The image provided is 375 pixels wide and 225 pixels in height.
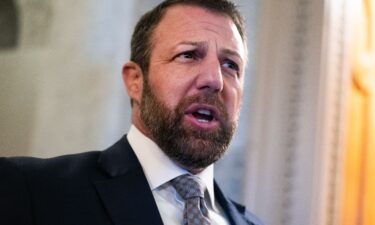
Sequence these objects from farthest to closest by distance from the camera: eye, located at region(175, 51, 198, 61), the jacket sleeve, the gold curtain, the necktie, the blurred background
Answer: the gold curtain → the blurred background → eye, located at region(175, 51, 198, 61) → the necktie → the jacket sleeve

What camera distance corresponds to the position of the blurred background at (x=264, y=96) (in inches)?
54.2

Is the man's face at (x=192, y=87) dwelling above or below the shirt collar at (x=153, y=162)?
above

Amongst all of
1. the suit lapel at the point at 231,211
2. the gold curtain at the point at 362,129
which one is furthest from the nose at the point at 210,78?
the gold curtain at the point at 362,129

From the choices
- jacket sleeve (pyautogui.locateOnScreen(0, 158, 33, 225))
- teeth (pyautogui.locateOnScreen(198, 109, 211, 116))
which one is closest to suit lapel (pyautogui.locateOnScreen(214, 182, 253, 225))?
teeth (pyautogui.locateOnScreen(198, 109, 211, 116))

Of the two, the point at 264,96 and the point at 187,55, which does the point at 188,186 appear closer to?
the point at 187,55

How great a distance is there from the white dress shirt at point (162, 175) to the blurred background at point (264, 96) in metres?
0.40

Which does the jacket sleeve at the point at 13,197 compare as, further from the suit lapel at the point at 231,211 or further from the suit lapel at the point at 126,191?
the suit lapel at the point at 231,211

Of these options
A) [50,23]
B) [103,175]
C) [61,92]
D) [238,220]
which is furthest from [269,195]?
[50,23]

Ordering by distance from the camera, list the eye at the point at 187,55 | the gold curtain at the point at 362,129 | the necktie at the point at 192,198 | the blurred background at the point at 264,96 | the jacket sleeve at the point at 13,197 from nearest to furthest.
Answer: the jacket sleeve at the point at 13,197 → the necktie at the point at 192,198 → the eye at the point at 187,55 → the blurred background at the point at 264,96 → the gold curtain at the point at 362,129

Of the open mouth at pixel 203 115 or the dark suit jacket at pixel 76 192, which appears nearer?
the dark suit jacket at pixel 76 192

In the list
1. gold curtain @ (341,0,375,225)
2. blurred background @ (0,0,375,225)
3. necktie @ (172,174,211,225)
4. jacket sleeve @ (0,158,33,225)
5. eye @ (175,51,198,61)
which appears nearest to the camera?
jacket sleeve @ (0,158,33,225)

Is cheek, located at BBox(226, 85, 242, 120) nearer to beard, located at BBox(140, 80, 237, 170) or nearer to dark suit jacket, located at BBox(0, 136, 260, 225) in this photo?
beard, located at BBox(140, 80, 237, 170)

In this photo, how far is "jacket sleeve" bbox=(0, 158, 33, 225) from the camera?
76 cm

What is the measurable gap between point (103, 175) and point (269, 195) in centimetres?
60
